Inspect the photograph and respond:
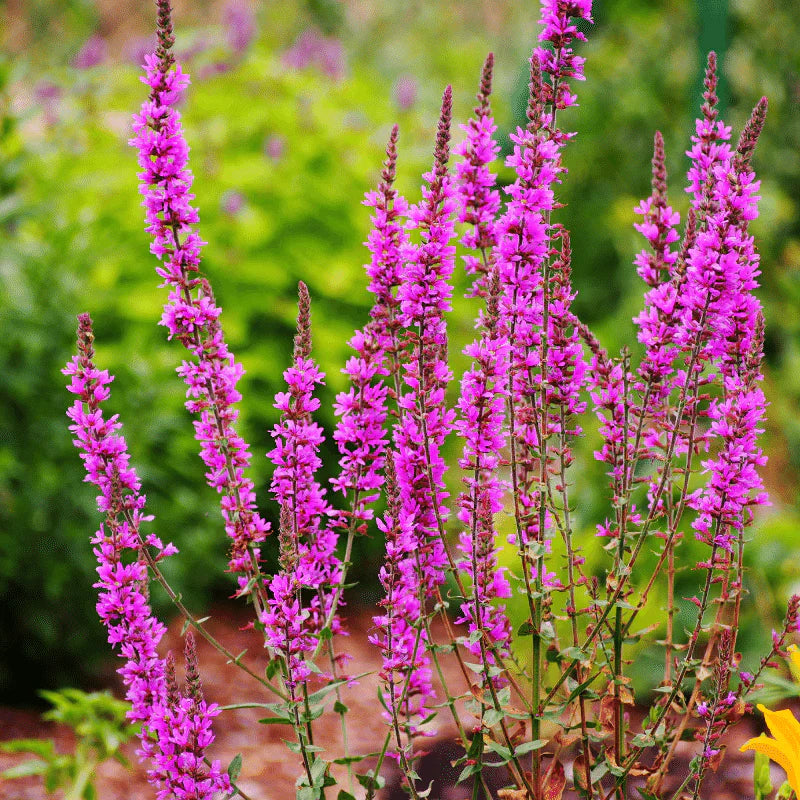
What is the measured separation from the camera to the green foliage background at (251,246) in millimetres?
3436

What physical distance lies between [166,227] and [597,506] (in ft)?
9.26

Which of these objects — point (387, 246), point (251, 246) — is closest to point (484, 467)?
point (387, 246)

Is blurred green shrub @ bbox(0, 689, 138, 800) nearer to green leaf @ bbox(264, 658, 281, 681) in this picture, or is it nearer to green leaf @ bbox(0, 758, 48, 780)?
green leaf @ bbox(0, 758, 48, 780)

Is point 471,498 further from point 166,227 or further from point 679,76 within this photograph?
point 679,76

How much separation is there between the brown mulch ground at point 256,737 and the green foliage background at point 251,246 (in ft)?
0.76

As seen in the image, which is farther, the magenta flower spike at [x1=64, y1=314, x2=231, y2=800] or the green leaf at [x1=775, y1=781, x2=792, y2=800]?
the green leaf at [x1=775, y1=781, x2=792, y2=800]

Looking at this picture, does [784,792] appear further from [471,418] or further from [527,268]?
[527,268]

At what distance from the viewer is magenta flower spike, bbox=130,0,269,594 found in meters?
1.56

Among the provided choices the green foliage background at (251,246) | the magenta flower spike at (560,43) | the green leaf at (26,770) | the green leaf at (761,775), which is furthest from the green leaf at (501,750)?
the green foliage background at (251,246)

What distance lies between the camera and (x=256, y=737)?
11.6ft

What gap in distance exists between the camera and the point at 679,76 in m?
6.69

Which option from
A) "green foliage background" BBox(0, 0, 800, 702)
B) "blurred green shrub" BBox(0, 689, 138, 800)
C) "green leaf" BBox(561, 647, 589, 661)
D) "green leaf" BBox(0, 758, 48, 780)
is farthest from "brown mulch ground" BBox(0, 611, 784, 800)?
"green leaf" BBox(561, 647, 589, 661)

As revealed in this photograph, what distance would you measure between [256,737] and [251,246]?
215 cm

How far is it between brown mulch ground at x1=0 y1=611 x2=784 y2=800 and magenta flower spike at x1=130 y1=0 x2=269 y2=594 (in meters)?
0.77
